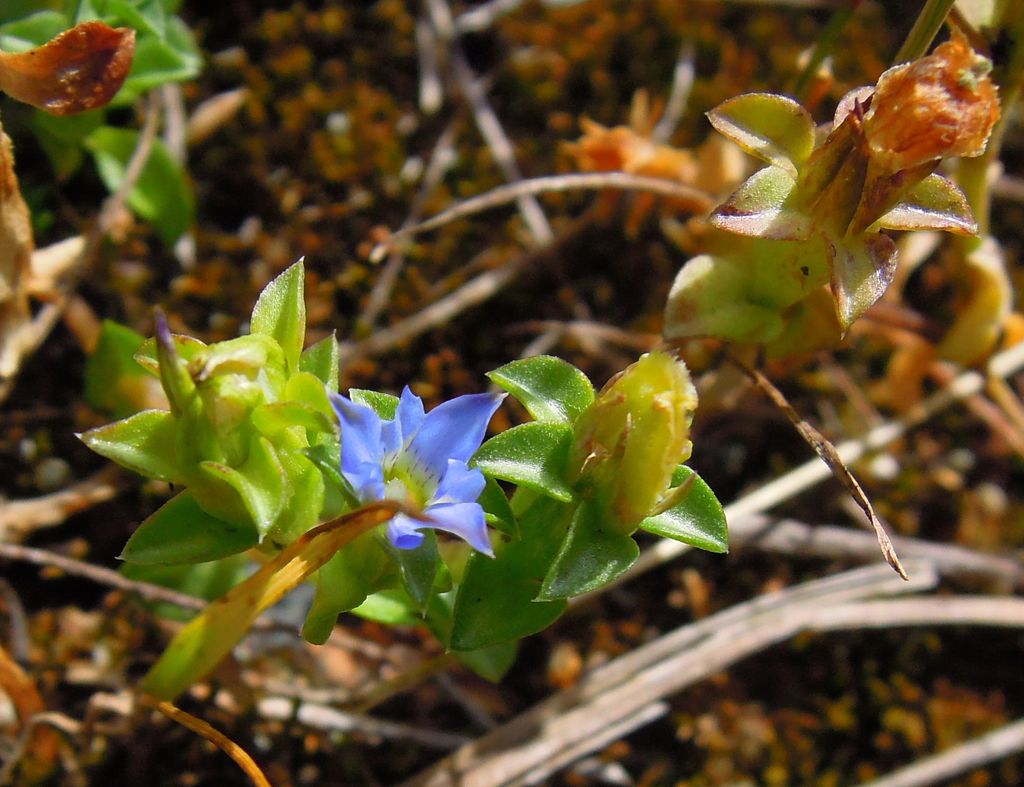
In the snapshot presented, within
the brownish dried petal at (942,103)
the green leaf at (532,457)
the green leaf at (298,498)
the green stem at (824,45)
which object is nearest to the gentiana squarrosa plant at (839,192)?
the brownish dried petal at (942,103)

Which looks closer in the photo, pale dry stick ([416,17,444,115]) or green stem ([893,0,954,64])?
green stem ([893,0,954,64])

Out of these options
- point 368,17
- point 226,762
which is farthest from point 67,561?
point 368,17

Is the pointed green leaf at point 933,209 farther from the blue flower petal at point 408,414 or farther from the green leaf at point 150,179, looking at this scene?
the green leaf at point 150,179

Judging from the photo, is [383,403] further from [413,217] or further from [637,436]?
[413,217]

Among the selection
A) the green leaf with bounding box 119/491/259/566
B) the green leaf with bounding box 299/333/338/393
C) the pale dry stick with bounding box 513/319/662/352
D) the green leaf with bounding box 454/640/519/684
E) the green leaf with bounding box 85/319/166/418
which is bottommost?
the green leaf with bounding box 454/640/519/684

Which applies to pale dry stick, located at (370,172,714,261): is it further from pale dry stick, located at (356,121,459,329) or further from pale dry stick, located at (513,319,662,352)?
pale dry stick, located at (513,319,662,352)

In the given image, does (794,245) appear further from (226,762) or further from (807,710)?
(226,762)

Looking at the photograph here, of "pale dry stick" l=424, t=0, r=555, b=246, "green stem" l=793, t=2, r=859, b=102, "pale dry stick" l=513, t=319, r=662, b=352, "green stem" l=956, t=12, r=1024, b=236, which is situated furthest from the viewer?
"pale dry stick" l=424, t=0, r=555, b=246

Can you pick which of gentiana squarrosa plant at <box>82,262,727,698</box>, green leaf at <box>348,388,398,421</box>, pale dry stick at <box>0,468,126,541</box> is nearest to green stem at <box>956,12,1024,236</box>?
gentiana squarrosa plant at <box>82,262,727,698</box>
